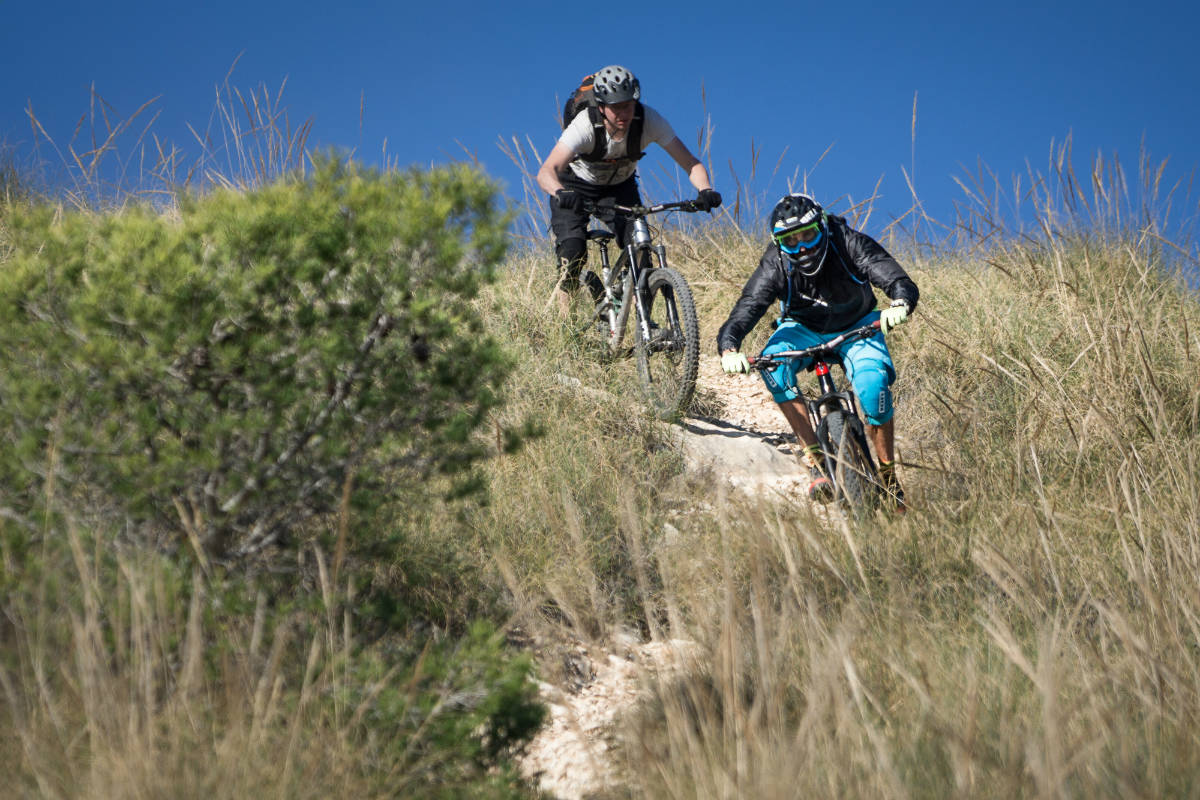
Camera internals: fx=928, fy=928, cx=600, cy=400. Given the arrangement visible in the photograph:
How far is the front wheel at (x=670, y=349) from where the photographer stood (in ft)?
19.6

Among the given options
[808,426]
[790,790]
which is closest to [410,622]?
[790,790]

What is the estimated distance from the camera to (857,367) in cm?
460

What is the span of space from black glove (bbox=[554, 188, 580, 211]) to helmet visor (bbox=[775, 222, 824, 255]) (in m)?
1.99

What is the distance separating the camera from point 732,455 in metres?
6.10

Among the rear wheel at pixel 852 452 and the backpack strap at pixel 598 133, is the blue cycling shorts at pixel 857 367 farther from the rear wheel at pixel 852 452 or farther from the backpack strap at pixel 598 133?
the backpack strap at pixel 598 133

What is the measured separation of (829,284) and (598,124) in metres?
2.31

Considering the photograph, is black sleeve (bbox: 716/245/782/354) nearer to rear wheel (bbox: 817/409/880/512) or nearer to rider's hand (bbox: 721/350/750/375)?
rider's hand (bbox: 721/350/750/375)

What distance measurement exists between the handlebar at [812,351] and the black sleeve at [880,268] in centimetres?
23

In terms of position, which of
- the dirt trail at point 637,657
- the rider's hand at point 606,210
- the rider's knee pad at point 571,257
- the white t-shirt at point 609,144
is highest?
the white t-shirt at point 609,144

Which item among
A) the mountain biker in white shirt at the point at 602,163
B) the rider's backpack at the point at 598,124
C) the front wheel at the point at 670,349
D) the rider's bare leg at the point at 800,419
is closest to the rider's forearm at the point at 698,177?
the mountain biker in white shirt at the point at 602,163

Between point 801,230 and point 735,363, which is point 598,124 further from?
point 735,363

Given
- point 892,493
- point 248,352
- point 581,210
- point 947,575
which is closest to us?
point 248,352

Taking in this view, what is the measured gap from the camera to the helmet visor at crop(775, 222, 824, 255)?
463cm

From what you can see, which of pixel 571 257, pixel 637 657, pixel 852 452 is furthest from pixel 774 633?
pixel 571 257
